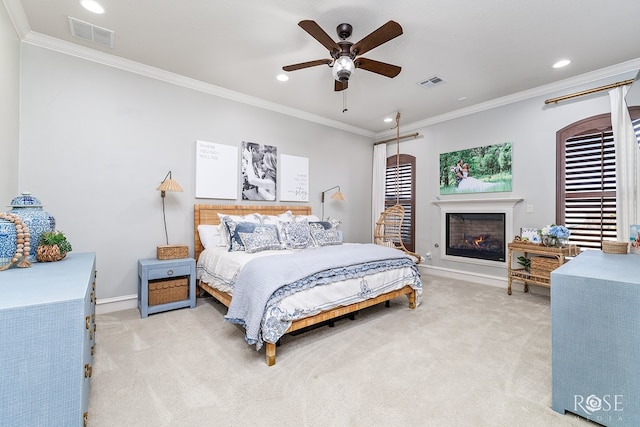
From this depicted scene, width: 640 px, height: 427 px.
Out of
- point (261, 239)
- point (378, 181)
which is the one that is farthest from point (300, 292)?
point (378, 181)

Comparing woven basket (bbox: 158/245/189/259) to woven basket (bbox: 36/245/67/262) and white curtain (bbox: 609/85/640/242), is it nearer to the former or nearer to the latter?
woven basket (bbox: 36/245/67/262)

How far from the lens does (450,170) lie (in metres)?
4.92

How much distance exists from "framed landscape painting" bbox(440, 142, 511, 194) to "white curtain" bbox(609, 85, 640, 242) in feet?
3.77

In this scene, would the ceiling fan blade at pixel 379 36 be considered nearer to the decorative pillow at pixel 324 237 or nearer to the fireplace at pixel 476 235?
the decorative pillow at pixel 324 237

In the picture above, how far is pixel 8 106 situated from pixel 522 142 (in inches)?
229

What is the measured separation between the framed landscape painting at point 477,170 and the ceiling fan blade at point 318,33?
3.20 m

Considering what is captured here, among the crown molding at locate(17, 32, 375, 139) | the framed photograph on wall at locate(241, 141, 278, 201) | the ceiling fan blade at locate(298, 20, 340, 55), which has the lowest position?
the framed photograph on wall at locate(241, 141, 278, 201)

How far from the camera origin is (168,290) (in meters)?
3.23

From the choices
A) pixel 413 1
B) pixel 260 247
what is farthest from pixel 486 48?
pixel 260 247

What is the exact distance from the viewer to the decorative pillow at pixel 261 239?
3.24m

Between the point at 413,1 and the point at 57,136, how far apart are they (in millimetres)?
3631

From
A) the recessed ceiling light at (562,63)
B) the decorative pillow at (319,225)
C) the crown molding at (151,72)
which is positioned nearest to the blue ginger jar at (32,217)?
the crown molding at (151,72)

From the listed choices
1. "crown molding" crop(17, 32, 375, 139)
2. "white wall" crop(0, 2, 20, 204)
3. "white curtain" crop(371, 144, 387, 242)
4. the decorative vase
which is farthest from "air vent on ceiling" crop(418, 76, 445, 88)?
"white wall" crop(0, 2, 20, 204)

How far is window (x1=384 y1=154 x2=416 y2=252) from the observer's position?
18.0 ft
